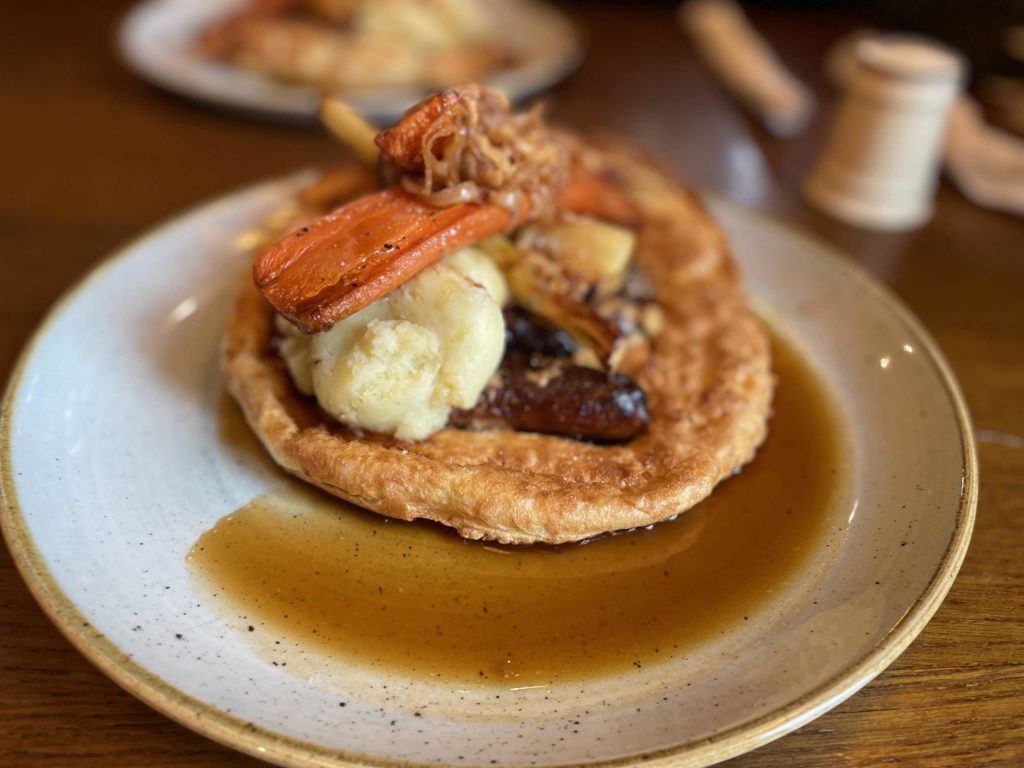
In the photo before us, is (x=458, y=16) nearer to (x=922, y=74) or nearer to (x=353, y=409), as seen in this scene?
(x=922, y=74)

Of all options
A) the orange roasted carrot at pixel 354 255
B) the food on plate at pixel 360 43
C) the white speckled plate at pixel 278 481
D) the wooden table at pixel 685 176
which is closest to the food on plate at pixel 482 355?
the orange roasted carrot at pixel 354 255

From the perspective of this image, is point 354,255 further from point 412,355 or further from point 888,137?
point 888,137

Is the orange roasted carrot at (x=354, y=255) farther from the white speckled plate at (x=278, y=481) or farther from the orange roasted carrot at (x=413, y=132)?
the white speckled plate at (x=278, y=481)

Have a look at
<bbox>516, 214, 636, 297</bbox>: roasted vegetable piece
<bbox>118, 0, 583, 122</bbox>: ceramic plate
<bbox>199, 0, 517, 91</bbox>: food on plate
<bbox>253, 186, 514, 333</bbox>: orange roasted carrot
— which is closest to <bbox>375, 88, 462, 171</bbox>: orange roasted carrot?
<bbox>253, 186, 514, 333</bbox>: orange roasted carrot

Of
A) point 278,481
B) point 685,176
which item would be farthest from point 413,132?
point 685,176

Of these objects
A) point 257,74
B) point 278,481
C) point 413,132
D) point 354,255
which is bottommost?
→ point 278,481

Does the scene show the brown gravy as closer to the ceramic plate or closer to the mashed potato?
the mashed potato
